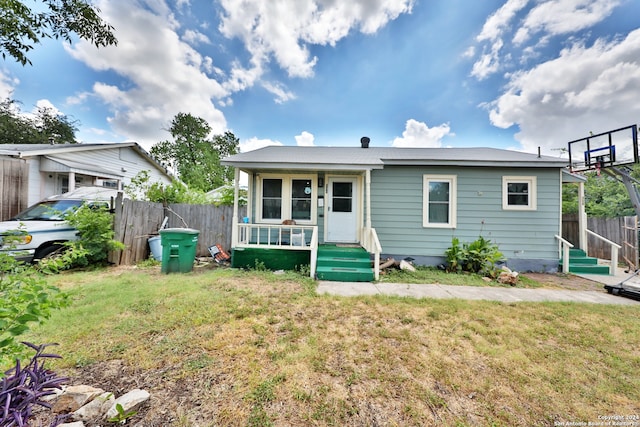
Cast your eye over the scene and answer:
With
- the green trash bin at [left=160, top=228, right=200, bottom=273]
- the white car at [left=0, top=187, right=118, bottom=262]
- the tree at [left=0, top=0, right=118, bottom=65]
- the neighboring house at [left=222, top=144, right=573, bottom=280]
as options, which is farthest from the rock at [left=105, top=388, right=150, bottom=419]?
the tree at [left=0, top=0, right=118, bottom=65]

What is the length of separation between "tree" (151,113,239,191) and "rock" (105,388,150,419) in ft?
78.4

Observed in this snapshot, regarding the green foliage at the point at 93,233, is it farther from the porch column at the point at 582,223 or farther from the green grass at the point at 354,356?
the porch column at the point at 582,223

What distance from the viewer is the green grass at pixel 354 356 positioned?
1.78 meters

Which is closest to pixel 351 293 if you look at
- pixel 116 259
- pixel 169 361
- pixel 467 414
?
pixel 467 414

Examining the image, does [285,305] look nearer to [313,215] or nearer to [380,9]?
[313,215]

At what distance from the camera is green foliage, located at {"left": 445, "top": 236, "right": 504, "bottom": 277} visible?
19.1 feet

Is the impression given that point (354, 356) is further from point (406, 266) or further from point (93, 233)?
point (93, 233)

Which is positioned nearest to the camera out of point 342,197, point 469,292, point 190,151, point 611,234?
point 469,292

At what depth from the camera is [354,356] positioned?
2.41m

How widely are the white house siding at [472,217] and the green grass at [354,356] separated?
8.95 ft

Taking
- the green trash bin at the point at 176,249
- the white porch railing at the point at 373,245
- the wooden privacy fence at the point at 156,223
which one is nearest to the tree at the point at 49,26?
the wooden privacy fence at the point at 156,223

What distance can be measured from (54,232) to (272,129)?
1117 centimetres

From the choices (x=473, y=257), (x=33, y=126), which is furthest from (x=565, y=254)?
(x=33, y=126)

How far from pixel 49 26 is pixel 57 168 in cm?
644
